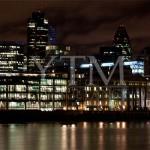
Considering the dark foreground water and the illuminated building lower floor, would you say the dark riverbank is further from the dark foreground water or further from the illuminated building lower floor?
the dark foreground water

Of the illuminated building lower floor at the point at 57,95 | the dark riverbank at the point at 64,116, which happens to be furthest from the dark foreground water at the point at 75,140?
the illuminated building lower floor at the point at 57,95

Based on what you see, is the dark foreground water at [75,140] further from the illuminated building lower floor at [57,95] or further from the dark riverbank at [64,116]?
the illuminated building lower floor at [57,95]

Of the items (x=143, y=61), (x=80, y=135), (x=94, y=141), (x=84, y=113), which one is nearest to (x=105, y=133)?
(x=80, y=135)

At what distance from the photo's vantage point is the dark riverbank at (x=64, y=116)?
13088cm

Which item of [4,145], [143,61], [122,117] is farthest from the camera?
[143,61]

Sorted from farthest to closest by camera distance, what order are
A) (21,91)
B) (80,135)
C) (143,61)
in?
(143,61), (21,91), (80,135)

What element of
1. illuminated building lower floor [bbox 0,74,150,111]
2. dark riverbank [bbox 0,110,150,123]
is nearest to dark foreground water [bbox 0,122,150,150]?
dark riverbank [bbox 0,110,150,123]

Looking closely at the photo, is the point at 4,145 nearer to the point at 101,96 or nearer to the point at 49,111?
the point at 49,111

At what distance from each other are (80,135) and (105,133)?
5.53 metres

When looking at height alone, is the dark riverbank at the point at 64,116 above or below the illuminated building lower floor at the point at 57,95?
below

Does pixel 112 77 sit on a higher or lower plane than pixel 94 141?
higher

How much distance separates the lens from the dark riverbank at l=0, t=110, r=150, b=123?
130875 millimetres

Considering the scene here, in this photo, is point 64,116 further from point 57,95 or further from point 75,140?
point 75,140

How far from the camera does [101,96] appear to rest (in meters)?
151
